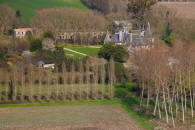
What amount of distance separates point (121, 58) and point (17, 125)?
21949 mm

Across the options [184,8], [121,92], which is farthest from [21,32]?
[184,8]

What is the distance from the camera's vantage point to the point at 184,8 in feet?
270

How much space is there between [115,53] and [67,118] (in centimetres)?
1913

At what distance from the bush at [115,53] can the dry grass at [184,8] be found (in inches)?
1287

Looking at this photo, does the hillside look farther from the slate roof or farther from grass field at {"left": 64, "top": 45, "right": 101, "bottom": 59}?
the slate roof

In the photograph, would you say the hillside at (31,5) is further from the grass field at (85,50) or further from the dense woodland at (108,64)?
the grass field at (85,50)

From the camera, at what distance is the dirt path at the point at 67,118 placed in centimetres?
2606

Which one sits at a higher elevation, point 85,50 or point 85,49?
point 85,49

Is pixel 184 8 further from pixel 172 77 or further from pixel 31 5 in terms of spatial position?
pixel 172 77

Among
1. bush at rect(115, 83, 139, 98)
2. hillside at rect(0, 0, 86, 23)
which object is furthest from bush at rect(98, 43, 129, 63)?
hillside at rect(0, 0, 86, 23)

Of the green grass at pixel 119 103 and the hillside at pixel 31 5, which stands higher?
the hillside at pixel 31 5

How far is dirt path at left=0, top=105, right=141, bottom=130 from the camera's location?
26.1 meters

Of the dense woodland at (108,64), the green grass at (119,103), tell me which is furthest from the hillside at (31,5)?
the green grass at (119,103)

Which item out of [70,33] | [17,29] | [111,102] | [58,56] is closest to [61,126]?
[111,102]
